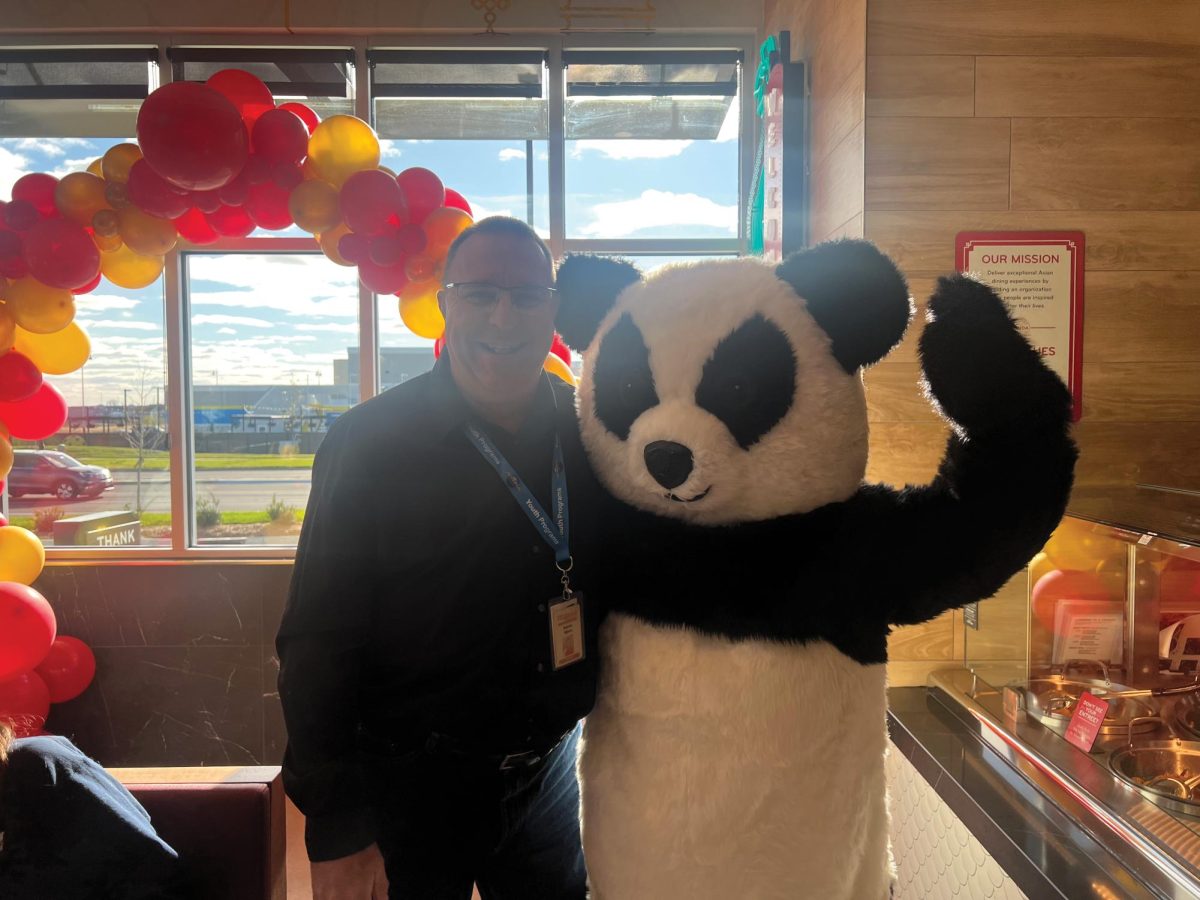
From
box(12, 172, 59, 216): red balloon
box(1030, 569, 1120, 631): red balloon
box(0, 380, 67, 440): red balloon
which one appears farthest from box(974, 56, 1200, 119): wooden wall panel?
box(0, 380, 67, 440): red balloon

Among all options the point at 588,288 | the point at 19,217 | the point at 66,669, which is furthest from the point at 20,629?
the point at 588,288

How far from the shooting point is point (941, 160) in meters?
1.99

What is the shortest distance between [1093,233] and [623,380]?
66.6 inches

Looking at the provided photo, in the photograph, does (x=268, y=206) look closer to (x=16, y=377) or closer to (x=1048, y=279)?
(x=16, y=377)

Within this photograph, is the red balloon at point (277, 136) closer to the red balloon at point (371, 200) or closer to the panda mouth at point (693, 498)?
the red balloon at point (371, 200)

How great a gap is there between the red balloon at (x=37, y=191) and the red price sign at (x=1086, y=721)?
3531mm

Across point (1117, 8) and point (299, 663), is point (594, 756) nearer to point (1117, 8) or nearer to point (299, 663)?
point (299, 663)

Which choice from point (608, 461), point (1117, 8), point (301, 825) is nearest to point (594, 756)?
point (608, 461)

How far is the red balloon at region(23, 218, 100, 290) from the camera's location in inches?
104

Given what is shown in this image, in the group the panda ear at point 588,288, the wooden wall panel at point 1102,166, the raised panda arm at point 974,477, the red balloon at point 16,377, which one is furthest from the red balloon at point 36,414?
the wooden wall panel at point 1102,166

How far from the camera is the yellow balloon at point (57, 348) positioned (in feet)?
10.0

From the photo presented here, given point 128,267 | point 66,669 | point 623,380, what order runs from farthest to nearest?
point 66,669
point 128,267
point 623,380

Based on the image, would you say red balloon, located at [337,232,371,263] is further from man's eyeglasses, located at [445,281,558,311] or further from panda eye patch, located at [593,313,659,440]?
panda eye patch, located at [593,313,659,440]

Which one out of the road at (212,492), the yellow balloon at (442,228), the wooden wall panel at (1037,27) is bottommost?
the road at (212,492)
